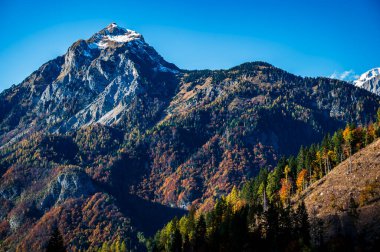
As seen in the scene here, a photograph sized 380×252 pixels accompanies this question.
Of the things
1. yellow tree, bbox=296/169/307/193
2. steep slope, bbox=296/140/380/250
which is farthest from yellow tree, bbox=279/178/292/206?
steep slope, bbox=296/140/380/250

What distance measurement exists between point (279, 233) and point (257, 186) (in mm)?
59662

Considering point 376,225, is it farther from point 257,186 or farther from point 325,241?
point 257,186

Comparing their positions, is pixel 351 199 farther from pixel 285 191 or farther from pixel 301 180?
pixel 285 191

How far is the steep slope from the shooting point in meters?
89.1

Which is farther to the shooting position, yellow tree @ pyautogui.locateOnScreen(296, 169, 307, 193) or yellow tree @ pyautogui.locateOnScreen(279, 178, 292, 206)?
yellow tree @ pyautogui.locateOnScreen(296, 169, 307, 193)

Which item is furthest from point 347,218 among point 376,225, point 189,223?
point 189,223

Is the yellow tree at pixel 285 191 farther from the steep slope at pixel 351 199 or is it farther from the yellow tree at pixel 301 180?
the steep slope at pixel 351 199

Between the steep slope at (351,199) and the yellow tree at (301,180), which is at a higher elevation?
the yellow tree at (301,180)

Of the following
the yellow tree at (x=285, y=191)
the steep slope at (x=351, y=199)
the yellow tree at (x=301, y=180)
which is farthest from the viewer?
the yellow tree at (x=301, y=180)

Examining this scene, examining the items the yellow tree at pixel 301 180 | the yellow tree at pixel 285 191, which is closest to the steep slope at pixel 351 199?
the yellow tree at pixel 301 180

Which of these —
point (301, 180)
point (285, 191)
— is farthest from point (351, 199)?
point (285, 191)

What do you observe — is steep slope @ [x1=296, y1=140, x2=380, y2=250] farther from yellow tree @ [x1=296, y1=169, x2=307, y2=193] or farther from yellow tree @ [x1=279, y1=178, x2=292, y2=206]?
yellow tree @ [x1=279, y1=178, x2=292, y2=206]

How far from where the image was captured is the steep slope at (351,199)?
8912cm

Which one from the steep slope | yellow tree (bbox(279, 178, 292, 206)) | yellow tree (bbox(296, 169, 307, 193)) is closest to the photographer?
the steep slope
